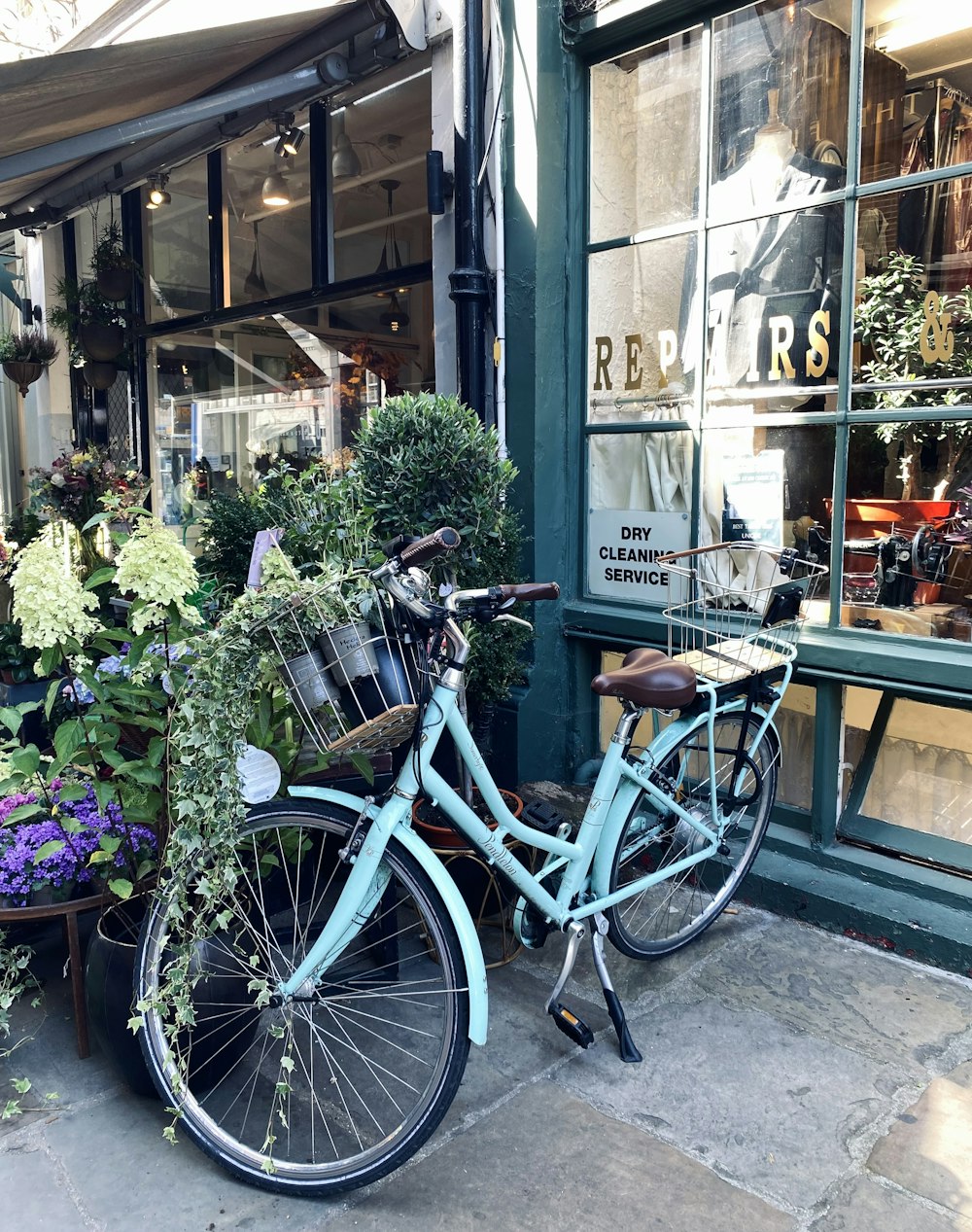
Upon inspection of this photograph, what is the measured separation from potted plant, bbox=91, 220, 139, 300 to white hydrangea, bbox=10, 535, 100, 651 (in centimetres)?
612

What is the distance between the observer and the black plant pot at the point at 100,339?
806cm

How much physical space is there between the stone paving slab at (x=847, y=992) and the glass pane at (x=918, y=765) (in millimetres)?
519

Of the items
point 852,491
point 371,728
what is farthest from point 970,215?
point 371,728

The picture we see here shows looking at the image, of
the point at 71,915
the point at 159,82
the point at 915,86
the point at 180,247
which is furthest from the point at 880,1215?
the point at 180,247

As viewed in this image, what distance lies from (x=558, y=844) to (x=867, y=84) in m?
2.89

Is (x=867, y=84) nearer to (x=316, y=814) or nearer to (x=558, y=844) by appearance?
(x=558, y=844)

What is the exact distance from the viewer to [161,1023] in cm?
229

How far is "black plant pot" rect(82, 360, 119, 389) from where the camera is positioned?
823 cm

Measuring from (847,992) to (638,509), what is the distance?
212 centimetres

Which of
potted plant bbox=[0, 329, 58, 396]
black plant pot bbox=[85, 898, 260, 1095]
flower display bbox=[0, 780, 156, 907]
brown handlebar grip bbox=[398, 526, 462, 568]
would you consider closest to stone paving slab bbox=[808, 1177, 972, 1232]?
black plant pot bbox=[85, 898, 260, 1095]

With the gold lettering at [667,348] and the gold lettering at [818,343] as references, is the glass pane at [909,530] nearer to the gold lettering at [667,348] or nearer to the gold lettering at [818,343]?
the gold lettering at [818,343]

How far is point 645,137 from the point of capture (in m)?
4.12

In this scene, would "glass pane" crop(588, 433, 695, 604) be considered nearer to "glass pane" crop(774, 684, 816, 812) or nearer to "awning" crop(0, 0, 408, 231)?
"glass pane" crop(774, 684, 816, 812)

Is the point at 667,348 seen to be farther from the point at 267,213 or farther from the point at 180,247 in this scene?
the point at 180,247
